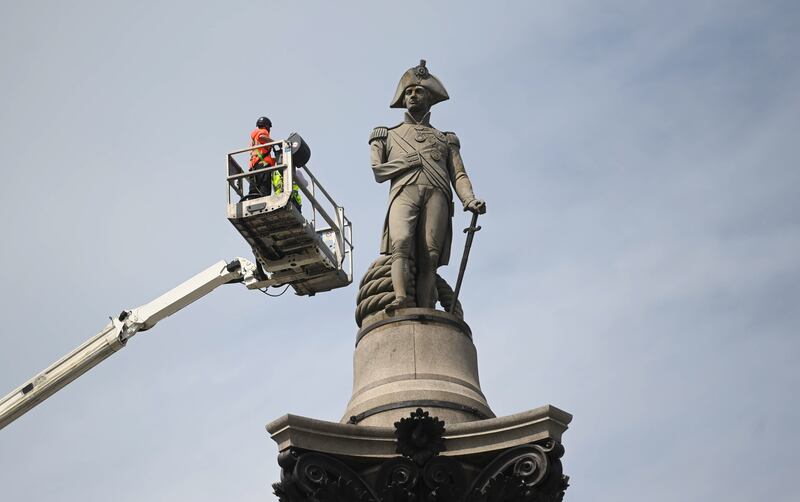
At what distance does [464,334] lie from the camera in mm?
18672

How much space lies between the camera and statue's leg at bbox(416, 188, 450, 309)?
19078 millimetres

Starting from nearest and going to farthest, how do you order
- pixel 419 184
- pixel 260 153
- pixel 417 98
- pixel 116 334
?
pixel 419 184, pixel 417 98, pixel 260 153, pixel 116 334

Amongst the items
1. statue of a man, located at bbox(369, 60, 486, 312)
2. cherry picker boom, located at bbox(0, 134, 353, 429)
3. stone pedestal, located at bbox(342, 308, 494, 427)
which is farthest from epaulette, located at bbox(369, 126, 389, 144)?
cherry picker boom, located at bbox(0, 134, 353, 429)

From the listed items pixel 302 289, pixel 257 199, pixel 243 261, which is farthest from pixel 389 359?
pixel 243 261

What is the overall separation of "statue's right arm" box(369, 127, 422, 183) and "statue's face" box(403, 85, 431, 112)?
630 millimetres

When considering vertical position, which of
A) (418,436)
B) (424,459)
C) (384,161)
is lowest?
(424,459)

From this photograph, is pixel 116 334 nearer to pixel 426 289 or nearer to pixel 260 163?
pixel 260 163

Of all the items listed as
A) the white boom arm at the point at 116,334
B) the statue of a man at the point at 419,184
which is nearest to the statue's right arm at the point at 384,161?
the statue of a man at the point at 419,184

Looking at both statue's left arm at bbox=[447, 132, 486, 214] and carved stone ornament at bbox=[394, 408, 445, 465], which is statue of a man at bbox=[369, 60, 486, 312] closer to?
statue's left arm at bbox=[447, 132, 486, 214]

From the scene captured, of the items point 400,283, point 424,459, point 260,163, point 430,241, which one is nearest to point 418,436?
point 424,459

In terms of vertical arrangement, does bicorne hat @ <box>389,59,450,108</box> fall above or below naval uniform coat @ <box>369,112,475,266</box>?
above

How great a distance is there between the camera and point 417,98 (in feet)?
67.1

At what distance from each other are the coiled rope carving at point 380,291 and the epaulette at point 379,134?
174cm

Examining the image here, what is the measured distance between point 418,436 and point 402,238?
3460 mm
